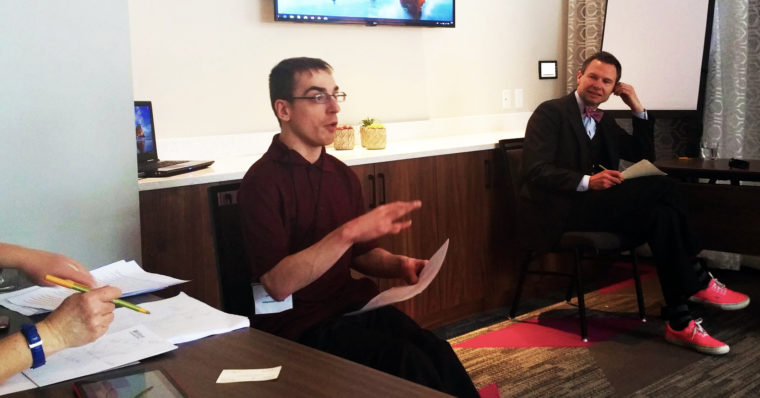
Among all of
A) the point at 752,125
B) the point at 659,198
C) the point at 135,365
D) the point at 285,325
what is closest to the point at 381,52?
the point at 659,198

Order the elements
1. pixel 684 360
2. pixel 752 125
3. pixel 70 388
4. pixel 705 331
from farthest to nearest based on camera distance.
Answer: pixel 752 125 < pixel 705 331 < pixel 684 360 < pixel 70 388

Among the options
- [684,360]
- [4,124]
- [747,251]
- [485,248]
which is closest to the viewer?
[4,124]

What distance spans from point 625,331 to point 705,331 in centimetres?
33

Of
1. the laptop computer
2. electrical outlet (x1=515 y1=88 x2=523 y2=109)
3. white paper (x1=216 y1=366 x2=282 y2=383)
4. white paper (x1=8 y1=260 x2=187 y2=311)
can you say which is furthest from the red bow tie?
white paper (x1=216 y1=366 x2=282 y2=383)

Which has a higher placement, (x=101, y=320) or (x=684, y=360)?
(x=101, y=320)

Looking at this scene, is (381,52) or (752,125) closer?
(381,52)

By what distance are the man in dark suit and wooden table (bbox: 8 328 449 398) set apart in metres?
2.33

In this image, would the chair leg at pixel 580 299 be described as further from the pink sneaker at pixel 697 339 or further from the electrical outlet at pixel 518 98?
the electrical outlet at pixel 518 98

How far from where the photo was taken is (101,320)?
1132mm

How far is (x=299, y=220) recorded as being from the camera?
1.87 metres

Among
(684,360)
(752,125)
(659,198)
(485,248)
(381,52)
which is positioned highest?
(381,52)

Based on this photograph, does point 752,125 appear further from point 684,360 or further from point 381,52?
point 381,52

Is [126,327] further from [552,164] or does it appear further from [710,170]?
[710,170]

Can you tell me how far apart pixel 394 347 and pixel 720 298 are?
2.53m
